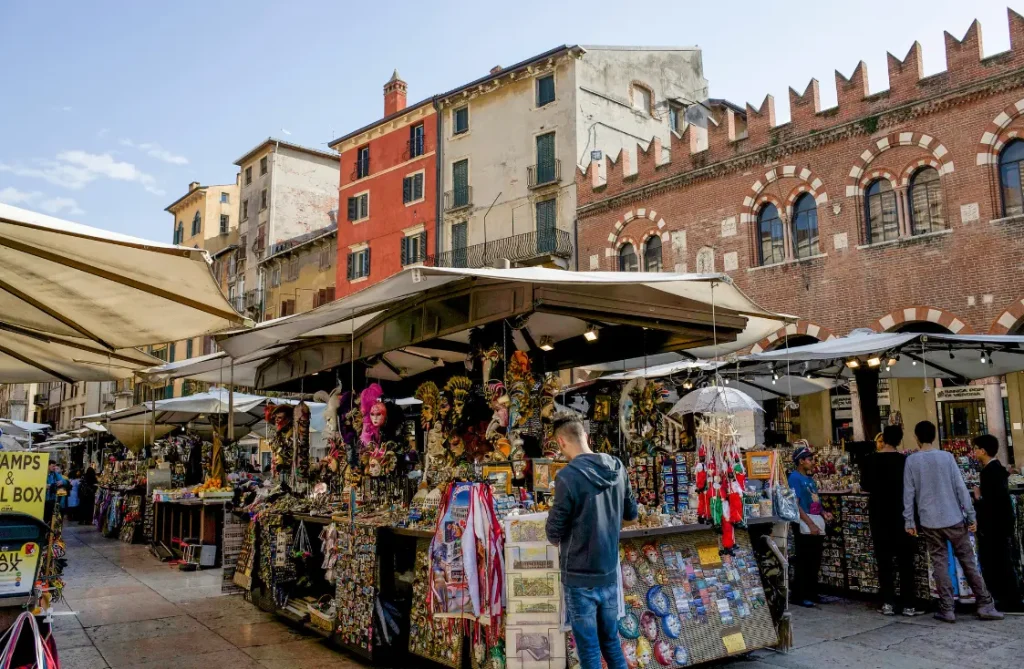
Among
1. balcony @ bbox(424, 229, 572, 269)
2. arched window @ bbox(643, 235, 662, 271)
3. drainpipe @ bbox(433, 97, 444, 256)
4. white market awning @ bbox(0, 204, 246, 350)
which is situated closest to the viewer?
white market awning @ bbox(0, 204, 246, 350)

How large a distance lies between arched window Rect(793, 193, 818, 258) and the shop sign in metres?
4.22

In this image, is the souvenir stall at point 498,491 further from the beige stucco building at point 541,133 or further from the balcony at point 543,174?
the balcony at point 543,174

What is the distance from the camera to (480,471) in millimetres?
5461

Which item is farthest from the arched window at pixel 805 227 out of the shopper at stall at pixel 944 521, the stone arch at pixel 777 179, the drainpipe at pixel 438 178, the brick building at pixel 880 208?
the drainpipe at pixel 438 178

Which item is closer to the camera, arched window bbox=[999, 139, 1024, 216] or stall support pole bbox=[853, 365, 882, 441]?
stall support pole bbox=[853, 365, 882, 441]

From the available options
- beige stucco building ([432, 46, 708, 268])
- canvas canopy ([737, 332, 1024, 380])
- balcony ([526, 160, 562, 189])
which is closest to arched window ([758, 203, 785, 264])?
canvas canopy ([737, 332, 1024, 380])

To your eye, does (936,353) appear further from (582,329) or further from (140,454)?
(140,454)

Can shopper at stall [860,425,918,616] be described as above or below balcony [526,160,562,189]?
below

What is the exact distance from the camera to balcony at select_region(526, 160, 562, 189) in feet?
81.0

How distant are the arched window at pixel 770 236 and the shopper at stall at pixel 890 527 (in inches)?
481

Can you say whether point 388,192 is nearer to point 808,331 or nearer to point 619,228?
point 619,228

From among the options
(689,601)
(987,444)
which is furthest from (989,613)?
(689,601)

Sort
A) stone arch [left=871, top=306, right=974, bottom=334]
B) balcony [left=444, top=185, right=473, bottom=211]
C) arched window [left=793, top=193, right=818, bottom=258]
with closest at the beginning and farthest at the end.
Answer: stone arch [left=871, top=306, right=974, bottom=334]
arched window [left=793, top=193, right=818, bottom=258]
balcony [left=444, top=185, right=473, bottom=211]

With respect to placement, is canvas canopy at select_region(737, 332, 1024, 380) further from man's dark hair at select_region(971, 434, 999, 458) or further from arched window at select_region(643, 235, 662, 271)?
arched window at select_region(643, 235, 662, 271)
